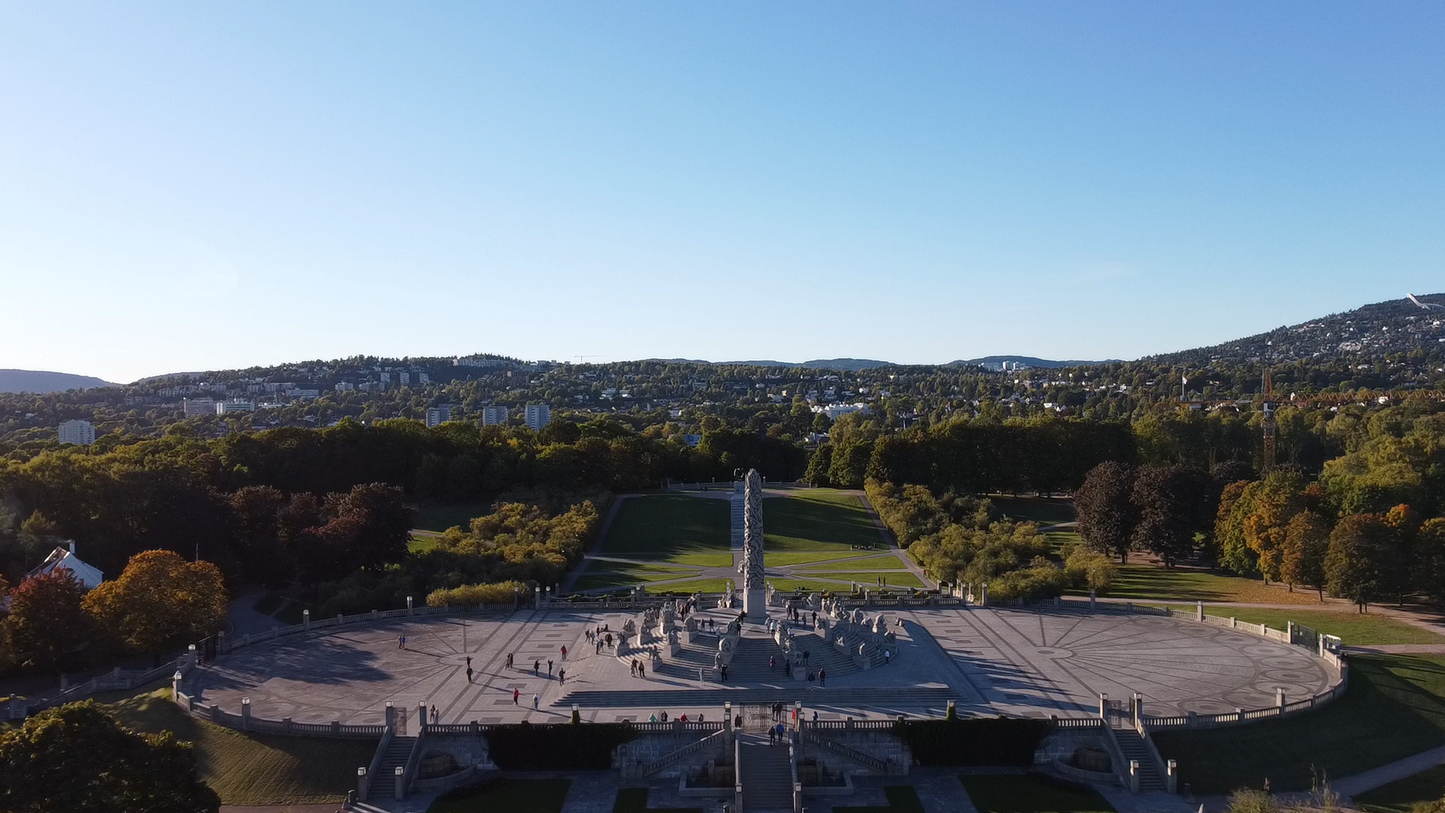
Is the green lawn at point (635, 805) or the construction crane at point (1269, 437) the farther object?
the construction crane at point (1269, 437)

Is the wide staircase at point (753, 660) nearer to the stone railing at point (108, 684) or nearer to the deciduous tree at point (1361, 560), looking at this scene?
the stone railing at point (108, 684)

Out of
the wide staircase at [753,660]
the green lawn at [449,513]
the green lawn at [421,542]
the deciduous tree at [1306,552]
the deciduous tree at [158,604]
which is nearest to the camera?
the wide staircase at [753,660]

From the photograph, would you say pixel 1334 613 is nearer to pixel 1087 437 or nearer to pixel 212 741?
pixel 1087 437

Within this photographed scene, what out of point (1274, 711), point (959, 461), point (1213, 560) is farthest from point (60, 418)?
point (1274, 711)

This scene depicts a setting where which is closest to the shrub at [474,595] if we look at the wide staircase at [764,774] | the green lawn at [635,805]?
the green lawn at [635,805]

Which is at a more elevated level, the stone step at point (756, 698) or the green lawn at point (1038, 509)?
the green lawn at point (1038, 509)

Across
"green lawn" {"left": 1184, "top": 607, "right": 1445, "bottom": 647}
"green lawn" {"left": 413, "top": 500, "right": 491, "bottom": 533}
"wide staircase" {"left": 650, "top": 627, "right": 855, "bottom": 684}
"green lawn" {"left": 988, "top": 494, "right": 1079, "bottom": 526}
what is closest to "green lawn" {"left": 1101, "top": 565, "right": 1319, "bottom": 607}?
"green lawn" {"left": 1184, "top": 607, "right": 1445, "bottom": 647}

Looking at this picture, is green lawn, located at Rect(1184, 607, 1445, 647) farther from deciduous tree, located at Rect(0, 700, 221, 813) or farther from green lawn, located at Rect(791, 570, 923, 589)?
deciduous tree, located at Rect(0, 700, 221, 813)
